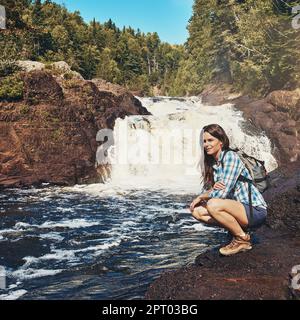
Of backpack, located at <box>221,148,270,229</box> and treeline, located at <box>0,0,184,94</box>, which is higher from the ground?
treeline, located at <box>0,0,184,94</box>

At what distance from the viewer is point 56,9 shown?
7362 cm

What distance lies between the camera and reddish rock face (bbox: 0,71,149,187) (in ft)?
62.4

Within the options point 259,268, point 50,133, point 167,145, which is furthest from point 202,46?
point 259,268

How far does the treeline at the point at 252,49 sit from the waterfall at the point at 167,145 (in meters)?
6.80

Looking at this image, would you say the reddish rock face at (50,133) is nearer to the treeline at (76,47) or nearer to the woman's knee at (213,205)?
the treeline at (76,47)

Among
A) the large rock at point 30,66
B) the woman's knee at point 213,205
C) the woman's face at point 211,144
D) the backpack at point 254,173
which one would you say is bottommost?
the woman's knee at point 213,205

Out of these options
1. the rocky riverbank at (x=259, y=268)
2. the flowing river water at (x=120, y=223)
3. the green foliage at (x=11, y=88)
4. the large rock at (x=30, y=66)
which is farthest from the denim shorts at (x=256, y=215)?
the large rock at (x=30, y=66)

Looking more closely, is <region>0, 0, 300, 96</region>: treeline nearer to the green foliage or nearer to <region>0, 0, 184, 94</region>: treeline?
<region>0, 0, 184, 94</region>: treeline

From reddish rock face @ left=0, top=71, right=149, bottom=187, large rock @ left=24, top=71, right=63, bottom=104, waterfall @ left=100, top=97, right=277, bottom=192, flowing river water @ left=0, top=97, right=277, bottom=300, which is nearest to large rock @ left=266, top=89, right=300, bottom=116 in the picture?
waterfall @ left=100, top=97, right=277, bottom=192

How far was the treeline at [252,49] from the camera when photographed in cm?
2833

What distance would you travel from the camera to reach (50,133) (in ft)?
66.5

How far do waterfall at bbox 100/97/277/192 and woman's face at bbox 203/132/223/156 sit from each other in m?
15.1

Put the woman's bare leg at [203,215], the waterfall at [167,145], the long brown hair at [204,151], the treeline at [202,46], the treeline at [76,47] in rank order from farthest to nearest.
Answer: the treeline at [76,47] < the treeline at [202,46] < the waterfall at [167,145] < the woman's bare leg at [203,215] < the long brown hair at [204,151]
